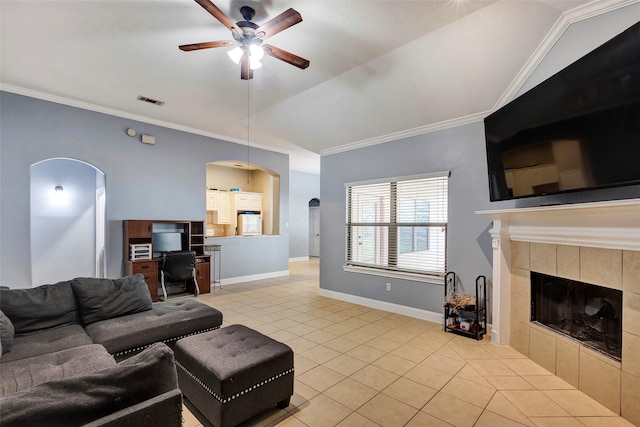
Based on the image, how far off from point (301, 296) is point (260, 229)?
2869 millimetres

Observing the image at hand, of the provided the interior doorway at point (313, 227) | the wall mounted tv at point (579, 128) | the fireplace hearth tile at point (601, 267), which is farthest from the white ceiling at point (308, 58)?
the interior doorway at point (313, 227)

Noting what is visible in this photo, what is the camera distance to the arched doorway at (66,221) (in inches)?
215

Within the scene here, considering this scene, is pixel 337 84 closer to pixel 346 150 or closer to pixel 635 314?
pixel 346 150

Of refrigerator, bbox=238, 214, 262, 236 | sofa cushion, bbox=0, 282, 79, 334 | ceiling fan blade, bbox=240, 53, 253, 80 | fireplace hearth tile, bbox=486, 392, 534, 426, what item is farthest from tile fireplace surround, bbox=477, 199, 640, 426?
refrigerator, bbox=238, 214, 262, 236

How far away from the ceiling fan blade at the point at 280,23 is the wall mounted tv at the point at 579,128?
1986 millimetres

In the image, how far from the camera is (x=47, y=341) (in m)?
2.28

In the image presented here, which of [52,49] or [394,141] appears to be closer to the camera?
[52,49]

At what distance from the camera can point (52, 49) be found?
3182mm

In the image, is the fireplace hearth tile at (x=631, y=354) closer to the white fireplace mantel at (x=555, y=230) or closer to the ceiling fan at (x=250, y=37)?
the white fireplace mantel at (x=555, y=230)

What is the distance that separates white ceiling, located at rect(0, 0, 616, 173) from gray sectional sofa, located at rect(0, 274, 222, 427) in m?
2.39

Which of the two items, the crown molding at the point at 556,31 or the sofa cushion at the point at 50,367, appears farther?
Answer: the crown molding at the point at 556,31

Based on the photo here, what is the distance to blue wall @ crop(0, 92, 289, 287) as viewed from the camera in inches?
159

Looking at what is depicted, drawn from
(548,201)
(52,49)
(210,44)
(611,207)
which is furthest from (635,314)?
(52,49)

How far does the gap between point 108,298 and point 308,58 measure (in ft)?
10.2
